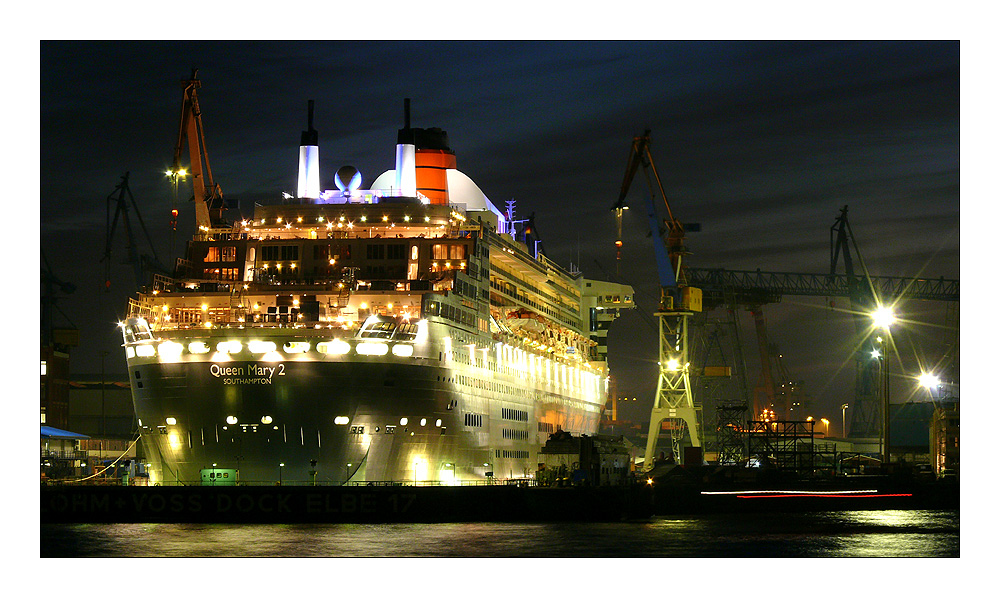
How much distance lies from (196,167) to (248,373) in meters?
19.9

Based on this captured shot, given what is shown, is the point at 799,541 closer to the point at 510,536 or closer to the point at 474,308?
the point at 510,536

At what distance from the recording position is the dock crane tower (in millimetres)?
95750

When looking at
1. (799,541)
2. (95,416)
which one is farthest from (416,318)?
(95,416)

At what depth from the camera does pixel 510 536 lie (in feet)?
180

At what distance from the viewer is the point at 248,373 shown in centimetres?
5888

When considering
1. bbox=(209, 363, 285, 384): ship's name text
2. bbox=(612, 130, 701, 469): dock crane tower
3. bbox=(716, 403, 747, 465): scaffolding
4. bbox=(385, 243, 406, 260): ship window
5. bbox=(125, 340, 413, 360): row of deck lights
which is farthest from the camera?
bbox=(716, 403, 747, 465): scaffolding

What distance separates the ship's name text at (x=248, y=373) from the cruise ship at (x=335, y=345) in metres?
0.06

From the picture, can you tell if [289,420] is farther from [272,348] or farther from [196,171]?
[196,171]

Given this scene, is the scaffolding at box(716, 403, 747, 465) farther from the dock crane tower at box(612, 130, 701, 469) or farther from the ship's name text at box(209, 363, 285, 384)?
the ship's name text at box(209, 363, 285, 384)

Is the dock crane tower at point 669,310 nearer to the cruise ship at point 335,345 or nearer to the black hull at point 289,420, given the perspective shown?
the cruise ship at point 335,345

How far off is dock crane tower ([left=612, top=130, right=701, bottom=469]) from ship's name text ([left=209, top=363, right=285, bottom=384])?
137ft

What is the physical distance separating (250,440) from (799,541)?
2361cm

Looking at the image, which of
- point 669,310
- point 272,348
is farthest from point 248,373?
point 669,310

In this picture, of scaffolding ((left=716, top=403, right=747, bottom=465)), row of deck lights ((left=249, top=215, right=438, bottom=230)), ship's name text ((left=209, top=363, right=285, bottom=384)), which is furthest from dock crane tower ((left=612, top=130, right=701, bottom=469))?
ship's name text ((left=209, top=363, right=285, bottom=384))
